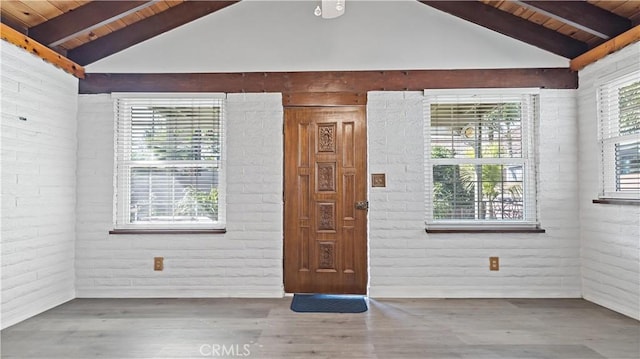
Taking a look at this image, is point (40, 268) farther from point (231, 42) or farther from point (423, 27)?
point (423, 27)

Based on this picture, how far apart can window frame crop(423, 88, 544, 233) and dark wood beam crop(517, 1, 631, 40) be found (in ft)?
2.27

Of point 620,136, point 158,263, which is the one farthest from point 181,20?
point 620,136

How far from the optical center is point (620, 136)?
10.5ft

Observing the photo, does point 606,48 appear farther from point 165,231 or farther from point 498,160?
point 165,231

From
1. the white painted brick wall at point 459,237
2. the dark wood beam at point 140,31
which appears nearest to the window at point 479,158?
the white painted brick wall at point 459,237

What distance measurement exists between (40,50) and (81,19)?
0.45 meters

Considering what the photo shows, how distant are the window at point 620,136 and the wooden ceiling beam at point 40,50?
203 inches

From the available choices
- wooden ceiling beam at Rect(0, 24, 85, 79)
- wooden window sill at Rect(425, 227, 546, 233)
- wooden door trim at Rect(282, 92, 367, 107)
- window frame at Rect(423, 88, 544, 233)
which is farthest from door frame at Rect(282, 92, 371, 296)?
wooden ceiling beam at Rect(0, 24, 85, 79)

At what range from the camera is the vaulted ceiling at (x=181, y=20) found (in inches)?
121

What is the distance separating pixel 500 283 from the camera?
358 centimetres

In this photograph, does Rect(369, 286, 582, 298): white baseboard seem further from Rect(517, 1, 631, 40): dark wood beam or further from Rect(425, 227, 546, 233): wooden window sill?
Rect(517, 1, 631, 40): dark wood beam

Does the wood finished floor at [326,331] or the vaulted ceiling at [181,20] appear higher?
the vaulted ceiling at [181,20]

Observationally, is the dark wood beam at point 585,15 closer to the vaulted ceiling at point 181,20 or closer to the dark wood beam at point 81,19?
the vaulted ceiling at point 181,20

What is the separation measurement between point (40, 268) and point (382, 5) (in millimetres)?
4123
